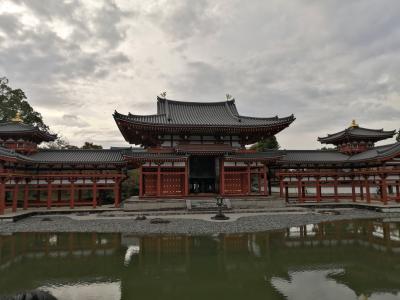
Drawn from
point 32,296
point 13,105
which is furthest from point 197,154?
point 13,105

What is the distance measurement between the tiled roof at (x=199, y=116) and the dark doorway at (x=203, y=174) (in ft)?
13.7

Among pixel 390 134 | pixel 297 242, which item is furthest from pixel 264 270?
pixel 390 134

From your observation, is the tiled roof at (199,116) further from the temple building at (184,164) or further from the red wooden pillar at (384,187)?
the red wooden pillar at (384,187)

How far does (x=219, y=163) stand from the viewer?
2912cm

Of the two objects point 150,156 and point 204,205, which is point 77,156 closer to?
point 150,156

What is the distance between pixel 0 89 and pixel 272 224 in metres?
48.0

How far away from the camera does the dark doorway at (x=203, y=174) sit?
30.7 metres

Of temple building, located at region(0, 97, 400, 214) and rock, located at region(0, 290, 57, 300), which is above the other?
temple building, located at region(0, 97, 400, 214)

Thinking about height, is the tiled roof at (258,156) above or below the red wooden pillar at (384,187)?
above

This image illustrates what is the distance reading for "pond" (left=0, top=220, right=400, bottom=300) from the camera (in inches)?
314

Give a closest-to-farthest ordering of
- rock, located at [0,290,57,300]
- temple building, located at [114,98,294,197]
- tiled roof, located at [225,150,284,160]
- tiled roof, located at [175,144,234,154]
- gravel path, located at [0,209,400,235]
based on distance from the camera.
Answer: rock, located at [0,290,57,300], gravel path, located at [0,209,400,235], temple building, located at [114,98,294,197], tiled roof, located at [225,150,284,160], tiled roof, located at [175,144,234,154]

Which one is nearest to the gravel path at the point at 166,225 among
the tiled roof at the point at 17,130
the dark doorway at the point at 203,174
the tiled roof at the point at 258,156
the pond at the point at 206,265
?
the pond at the point at 206,265

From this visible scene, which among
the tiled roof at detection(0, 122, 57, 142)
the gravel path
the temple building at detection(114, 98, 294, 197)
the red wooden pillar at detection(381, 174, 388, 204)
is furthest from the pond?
the tiled roof at detection(0, 122, 57, 142)

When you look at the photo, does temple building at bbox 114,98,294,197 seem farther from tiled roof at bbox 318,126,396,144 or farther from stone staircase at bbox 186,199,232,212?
tiled roof at bbox 318,126,396,144
